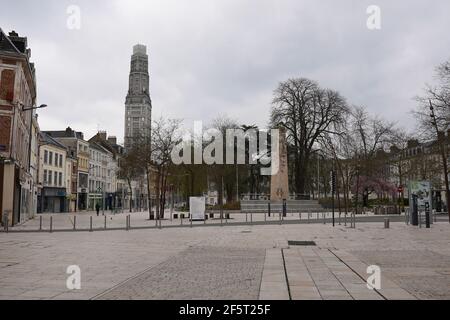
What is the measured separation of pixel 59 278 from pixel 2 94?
26539mm

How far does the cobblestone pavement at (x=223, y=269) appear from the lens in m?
8.52

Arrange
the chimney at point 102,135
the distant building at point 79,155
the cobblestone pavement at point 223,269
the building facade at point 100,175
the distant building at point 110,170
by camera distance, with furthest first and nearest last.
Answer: the chimney at point 102,135
the distant building at point 110,170
the building facade at point 100,175
the distant building at point 79,155
the cobblestone pavement at point 223,269

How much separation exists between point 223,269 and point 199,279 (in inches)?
67.2

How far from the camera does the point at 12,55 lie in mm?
33062

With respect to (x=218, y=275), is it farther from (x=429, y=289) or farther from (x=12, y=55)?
(x=12, y=55)

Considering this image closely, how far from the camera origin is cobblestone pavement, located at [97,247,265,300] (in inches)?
328

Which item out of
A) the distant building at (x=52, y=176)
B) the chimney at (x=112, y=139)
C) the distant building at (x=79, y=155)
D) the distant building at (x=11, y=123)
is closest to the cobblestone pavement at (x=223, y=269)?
the distant building at (x=11, y=123)

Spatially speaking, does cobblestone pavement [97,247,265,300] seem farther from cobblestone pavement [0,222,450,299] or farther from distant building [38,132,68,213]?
distant building [38,132,68,213]

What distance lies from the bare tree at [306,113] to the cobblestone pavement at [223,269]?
39.9 meters

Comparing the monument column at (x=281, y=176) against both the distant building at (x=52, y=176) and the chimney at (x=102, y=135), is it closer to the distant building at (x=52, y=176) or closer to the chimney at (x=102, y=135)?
the distant building at (x=52, y=176)
